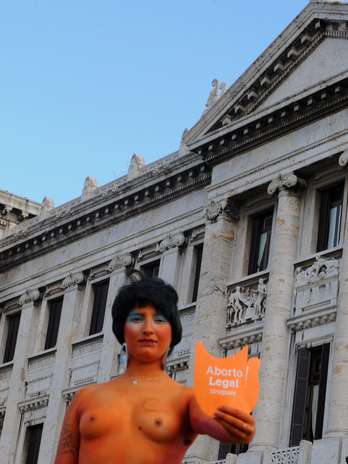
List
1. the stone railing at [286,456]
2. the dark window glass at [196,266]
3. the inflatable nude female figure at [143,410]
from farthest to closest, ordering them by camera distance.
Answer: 1. the dark window glass at [196,266]
2. the stone railing at [286,456]
3. the inflatable nude female figure at [143,410]

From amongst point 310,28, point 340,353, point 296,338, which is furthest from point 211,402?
point 310,28

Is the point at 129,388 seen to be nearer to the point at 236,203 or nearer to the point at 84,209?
the point at 236,203

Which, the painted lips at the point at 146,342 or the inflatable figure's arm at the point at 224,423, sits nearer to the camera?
the inflatable figure's arm at the point at 224,423

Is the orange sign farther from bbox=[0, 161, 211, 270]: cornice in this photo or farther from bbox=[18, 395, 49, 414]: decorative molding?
bbox=[18, 395, 49, 414]: decorative molding

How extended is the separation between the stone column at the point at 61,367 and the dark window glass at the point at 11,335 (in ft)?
10.2

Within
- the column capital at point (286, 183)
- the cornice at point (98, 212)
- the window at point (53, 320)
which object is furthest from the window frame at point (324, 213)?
the window at point (53, 320)

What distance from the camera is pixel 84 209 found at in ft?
125

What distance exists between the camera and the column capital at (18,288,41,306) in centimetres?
3997

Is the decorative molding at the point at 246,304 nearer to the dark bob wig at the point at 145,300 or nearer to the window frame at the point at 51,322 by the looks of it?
the window frame at the point at 51,322

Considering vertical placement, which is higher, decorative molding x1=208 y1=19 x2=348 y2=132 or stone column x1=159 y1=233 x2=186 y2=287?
decorative molding x1=208 y1=19 x2=348 y2=132

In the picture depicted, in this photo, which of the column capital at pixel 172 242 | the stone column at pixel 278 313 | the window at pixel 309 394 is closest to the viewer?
the window at pixel 309 394

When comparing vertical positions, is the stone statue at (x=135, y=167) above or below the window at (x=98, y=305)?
above

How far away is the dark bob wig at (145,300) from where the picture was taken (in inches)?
284

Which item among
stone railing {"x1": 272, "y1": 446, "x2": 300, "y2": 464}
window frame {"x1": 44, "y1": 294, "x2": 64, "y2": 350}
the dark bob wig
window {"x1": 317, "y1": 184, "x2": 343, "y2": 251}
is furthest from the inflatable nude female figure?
window frame {"x1": 44, "y1": 294, "x2": 64, "y2": 350}
